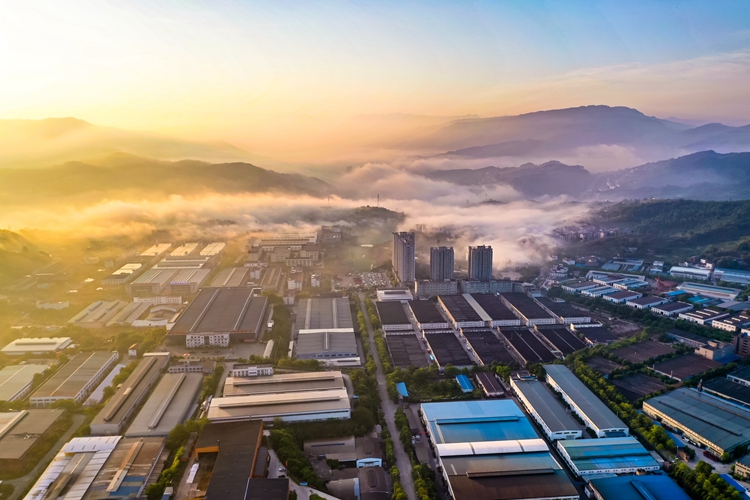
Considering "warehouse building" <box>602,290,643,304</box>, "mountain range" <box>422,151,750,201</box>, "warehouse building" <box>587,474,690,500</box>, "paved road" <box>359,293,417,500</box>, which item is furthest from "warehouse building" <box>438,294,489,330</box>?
"mountain range" <box>422,151,750,201</box>

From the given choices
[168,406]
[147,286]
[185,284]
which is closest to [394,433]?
[168,406]

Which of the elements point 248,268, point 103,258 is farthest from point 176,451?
point 103,258

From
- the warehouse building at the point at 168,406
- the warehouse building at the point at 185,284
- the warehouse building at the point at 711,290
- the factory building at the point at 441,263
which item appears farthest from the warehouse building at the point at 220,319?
the warehouse building at the point at 711,290

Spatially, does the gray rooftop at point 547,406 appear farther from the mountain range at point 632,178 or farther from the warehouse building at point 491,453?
the mountain range at point 632,178

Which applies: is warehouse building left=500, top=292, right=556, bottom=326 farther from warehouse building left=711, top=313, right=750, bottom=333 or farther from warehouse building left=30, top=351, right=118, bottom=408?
warehouse building left=30, top=351, right=118, bottom=408

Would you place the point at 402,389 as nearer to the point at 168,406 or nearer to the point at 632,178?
the point at 168,406

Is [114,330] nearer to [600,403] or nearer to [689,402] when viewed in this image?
[600,403]
